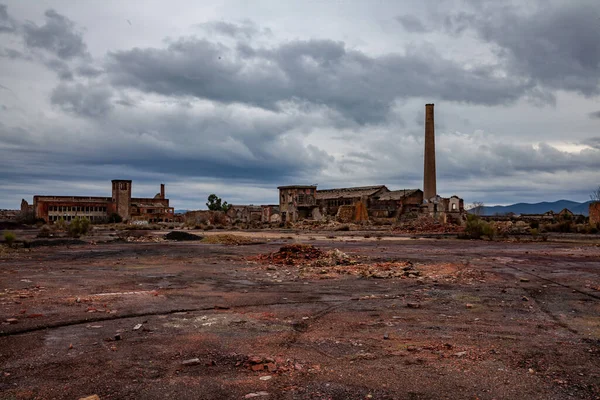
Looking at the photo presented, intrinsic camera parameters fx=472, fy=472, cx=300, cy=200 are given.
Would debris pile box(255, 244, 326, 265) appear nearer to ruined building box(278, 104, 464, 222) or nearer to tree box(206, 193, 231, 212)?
ruined building box(278, 104, 464, 222)

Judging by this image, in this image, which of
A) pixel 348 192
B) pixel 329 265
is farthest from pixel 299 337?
pixel 348 192

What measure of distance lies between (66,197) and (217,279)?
83.4m

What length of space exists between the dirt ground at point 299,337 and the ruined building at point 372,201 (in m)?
45.9

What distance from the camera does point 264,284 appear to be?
11.9 meters

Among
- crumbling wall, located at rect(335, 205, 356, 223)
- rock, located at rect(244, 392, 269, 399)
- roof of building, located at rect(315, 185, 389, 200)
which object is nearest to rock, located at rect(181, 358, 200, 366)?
rock, located at rect(244, 392, 269, 399)

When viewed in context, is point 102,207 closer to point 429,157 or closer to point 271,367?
point 429,157

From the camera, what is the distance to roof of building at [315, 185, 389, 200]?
79375 millimetres

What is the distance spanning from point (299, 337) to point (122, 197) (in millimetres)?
86453

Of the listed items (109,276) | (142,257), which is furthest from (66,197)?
(109,276)

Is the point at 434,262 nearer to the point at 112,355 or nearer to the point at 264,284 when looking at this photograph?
the point at 264,284

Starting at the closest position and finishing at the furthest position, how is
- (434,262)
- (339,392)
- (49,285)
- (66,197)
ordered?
(339,392), (49,285), (434,262), (66,197)

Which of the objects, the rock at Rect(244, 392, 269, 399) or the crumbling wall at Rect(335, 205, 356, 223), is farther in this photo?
the crumbling wall at Rect(335, 205, 356, 223)

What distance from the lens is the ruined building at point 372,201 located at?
2532 inches

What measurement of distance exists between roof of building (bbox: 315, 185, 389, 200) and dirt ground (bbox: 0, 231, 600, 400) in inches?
2633
